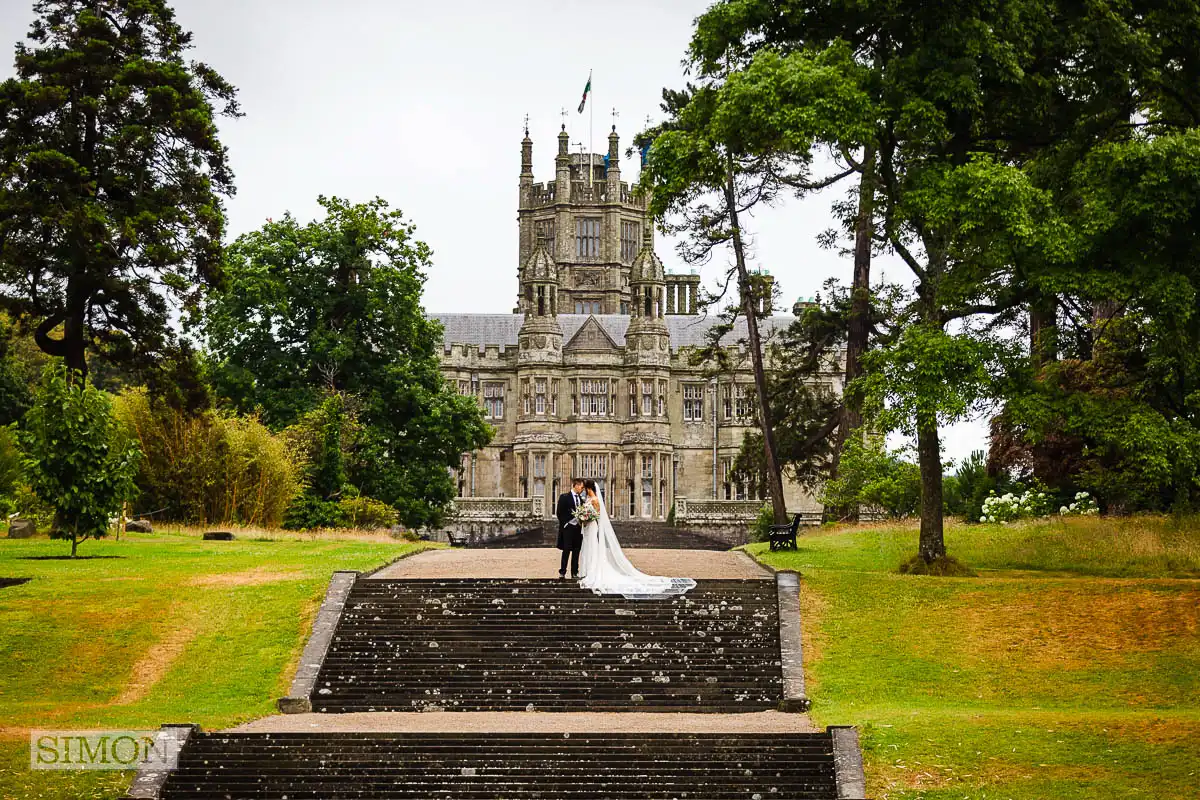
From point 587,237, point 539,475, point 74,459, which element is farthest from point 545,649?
point 587,237

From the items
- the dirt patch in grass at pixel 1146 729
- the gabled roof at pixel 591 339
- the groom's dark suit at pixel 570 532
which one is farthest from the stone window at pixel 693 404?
the dirt patch in grass at pixel 1146 729

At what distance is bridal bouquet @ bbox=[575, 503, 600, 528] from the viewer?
2519 cm

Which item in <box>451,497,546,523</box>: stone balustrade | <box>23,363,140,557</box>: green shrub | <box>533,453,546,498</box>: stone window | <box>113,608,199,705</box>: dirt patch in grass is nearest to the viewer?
<box>113,608,199,705</box>: dirt patch in grass

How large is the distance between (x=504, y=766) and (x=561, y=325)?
58.8m

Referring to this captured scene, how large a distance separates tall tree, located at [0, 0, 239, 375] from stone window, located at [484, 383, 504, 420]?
3549 centimetres

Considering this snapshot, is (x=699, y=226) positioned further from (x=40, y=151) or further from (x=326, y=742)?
(x=326, y=742)

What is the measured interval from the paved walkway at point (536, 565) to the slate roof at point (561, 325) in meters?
41.3

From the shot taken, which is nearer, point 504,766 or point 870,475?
point 504,766

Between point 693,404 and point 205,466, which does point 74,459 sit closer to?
point 205,466

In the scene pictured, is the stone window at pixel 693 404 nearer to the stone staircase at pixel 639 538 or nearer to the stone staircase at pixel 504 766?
the stone staircase at pixel 639 538

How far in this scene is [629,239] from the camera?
89250mm

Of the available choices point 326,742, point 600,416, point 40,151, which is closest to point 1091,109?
point 326,742

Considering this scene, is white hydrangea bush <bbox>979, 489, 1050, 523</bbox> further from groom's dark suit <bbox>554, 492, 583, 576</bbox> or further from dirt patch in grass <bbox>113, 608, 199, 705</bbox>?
dirt patch in grass <bbox>113, 608, 199, 705</bbox>

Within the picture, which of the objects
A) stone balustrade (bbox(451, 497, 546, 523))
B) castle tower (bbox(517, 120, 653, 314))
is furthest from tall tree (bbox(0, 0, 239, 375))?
castle tower (bbox(517, 120, 653, 314))
